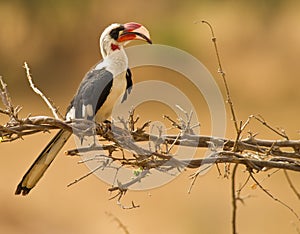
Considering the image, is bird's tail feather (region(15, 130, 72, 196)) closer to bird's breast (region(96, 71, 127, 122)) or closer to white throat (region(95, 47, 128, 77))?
bird's breast (region(96, 71, 127, 122))

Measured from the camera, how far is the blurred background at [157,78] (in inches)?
221

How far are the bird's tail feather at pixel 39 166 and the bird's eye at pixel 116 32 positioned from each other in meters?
0.39

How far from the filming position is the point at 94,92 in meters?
2.78

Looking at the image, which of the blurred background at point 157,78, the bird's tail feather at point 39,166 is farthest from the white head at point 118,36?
the blurred background at point 157,78

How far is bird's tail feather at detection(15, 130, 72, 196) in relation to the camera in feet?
8.06

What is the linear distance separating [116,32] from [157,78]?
19.4 ft

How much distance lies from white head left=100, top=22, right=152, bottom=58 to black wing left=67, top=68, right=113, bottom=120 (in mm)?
83

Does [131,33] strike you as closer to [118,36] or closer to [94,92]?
[118,36]

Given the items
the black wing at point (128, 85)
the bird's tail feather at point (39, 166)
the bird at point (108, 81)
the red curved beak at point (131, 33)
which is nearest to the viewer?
the bird's tail feather at point (39, 166)

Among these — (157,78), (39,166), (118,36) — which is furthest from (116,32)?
(157,78)

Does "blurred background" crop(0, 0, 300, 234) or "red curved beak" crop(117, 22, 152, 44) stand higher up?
"blurred background" crop(0, 0, 300, 234)

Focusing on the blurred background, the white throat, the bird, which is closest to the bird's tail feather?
the bird

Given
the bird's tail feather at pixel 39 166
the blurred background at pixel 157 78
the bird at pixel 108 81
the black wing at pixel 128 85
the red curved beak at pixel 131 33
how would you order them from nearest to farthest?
the bird's tail feather at pixel 39 166, the red curved beak at pixel 131 33, the bird at pixel 108 81, the black wing at pixel 128 85, the blurred background at pixel 157 78

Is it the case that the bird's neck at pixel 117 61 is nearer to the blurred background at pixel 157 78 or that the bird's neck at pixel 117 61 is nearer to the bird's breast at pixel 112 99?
the bird's breast at pixel 112 99
